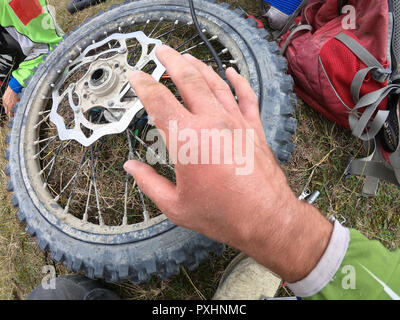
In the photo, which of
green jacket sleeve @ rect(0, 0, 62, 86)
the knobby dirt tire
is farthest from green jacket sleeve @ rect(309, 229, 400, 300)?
green jacket sleeve @ rect(0, 0, 62, 86)

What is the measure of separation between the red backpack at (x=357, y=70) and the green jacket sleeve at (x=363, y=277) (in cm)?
77

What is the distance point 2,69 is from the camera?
240 centimetres

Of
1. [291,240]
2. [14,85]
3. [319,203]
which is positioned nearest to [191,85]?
[291,240]

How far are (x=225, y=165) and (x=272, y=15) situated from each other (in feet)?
5.33

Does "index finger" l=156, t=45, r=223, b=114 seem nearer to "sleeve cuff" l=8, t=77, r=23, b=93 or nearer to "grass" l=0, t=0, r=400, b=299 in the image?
"grass" l=0, t=0, r=400, b=299

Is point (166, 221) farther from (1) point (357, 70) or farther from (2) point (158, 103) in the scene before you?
(1) point (357, 70)

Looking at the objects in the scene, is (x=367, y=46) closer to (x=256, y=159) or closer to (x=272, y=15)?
(x=272, y=15)

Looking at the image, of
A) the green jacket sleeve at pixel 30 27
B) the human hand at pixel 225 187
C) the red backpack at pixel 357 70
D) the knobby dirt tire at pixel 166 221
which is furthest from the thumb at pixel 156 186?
the green jacket sleeve at pixel 30 27

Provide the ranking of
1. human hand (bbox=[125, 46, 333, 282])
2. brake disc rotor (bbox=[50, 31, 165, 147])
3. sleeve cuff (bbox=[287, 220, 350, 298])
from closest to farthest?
human hand (bbox=[125, 46, 333, 282]) < sleeve cuff (bbox=[287, 220, 350, 298]) < brake disc rotor (bbox=[50, 31, 165, 147])

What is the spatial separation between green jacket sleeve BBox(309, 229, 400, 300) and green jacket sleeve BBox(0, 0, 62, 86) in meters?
2.06

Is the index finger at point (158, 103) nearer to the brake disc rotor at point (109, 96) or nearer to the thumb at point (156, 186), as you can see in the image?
the thumb at point (156, 186)

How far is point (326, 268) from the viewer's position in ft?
→ 2.90

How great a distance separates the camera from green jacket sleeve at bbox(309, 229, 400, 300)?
2.97ft

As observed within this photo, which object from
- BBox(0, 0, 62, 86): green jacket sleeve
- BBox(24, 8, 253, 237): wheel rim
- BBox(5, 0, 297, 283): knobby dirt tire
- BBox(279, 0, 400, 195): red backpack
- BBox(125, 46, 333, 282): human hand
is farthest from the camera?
BBox(0, 0, 62, 86): green jacket sleeve
